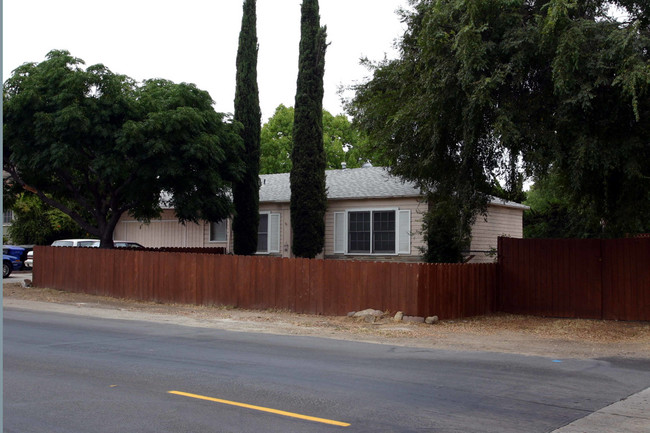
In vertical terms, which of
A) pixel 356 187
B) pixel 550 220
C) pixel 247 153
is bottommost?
pixel 550 220

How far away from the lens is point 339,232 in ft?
84.0

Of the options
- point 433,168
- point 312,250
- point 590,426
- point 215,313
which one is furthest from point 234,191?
point 590,426

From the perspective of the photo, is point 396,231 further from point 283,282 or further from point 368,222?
point 283,282

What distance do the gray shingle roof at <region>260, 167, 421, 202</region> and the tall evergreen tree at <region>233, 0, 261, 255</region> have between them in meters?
1.57

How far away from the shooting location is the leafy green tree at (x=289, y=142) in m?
54.5

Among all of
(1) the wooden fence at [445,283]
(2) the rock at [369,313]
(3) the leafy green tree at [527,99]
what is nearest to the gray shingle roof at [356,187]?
(1) the wooden fence at [445,283]

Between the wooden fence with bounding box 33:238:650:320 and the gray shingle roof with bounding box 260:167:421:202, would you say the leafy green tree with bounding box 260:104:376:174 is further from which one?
the wooden fence with bounding box 33:238:650:320

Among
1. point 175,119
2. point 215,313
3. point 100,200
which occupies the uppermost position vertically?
point 175,119

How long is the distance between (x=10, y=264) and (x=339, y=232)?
1675 cm

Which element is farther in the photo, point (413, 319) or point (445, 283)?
point (445, 283)

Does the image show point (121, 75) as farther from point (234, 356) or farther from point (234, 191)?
point (234, 356)

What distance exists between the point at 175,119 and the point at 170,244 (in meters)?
12.0

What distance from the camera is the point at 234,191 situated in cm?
2570

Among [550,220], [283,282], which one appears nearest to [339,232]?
[283,282]
